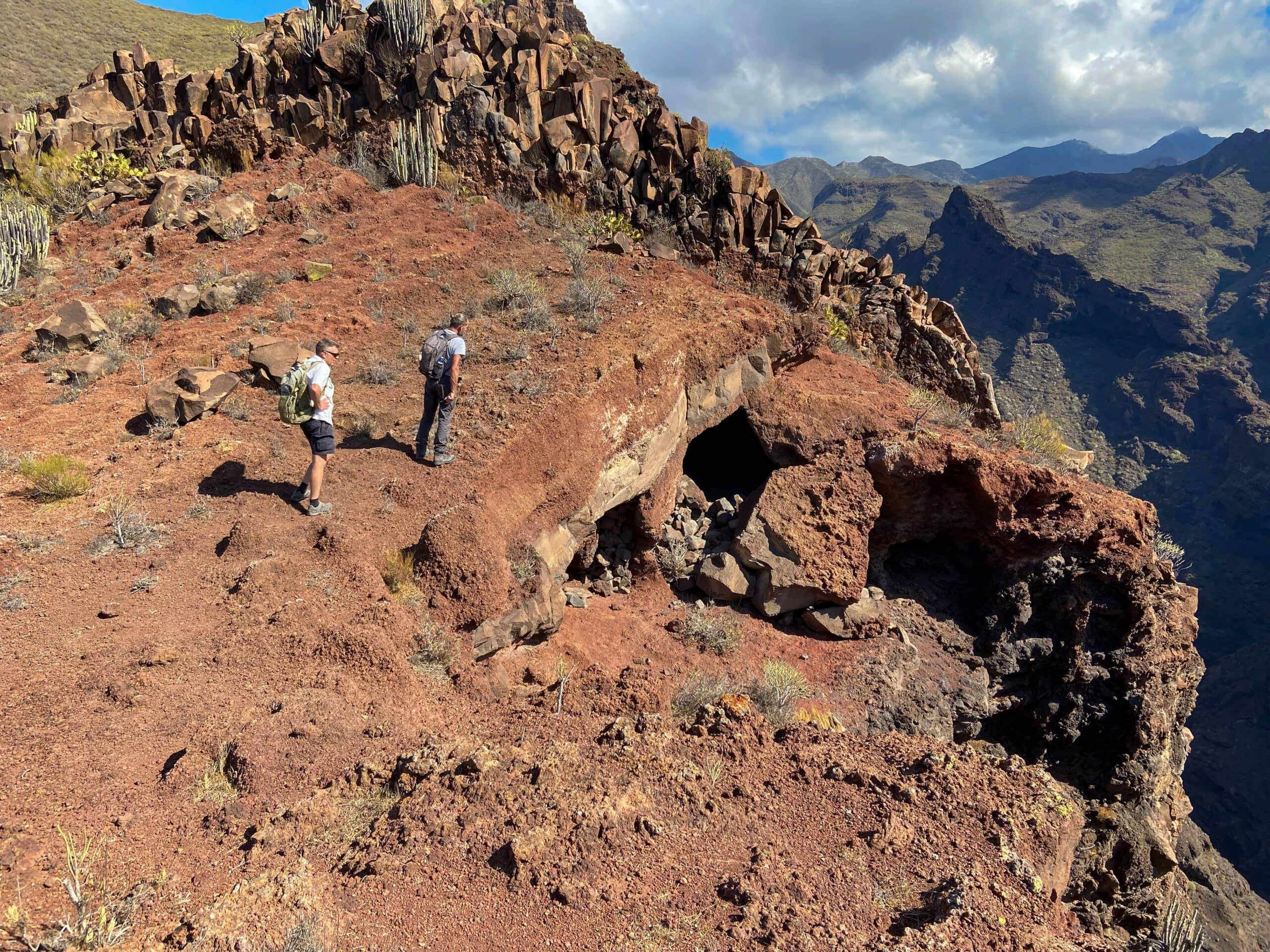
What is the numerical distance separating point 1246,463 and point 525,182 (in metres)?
54.2

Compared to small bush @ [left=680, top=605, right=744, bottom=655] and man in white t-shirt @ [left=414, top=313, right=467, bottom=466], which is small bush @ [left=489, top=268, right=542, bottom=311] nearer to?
man in white t-shirt @ [left=414, top=313, right=467, bottom=466]

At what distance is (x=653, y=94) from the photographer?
→ 1248cm

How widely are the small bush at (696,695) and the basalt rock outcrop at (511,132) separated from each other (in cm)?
667

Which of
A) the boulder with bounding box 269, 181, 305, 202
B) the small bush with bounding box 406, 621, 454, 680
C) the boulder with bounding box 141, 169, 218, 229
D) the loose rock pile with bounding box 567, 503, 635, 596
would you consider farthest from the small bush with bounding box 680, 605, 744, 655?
the boulder with bounding box 141, 169, 218, 229

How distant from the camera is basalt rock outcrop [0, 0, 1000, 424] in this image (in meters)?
10.4

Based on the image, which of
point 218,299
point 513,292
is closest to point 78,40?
point 218,299

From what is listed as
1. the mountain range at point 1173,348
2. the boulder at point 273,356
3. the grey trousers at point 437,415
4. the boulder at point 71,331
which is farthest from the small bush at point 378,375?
the mountain range at point 1173,348

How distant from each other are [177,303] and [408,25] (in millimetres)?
6673

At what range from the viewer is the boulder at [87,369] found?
7.38 metres

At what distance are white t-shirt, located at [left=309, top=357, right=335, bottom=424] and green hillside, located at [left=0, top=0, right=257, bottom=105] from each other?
Result: 1059 inches

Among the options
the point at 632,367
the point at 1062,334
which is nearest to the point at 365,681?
the point at 632,367

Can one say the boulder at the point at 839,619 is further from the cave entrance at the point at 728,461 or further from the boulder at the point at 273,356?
the boulder at the point at 273,356

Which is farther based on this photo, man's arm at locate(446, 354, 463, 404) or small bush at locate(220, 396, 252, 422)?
small bush at locate(220, 396, 252, 422)

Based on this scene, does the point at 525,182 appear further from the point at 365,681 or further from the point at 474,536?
the point at 365,681
